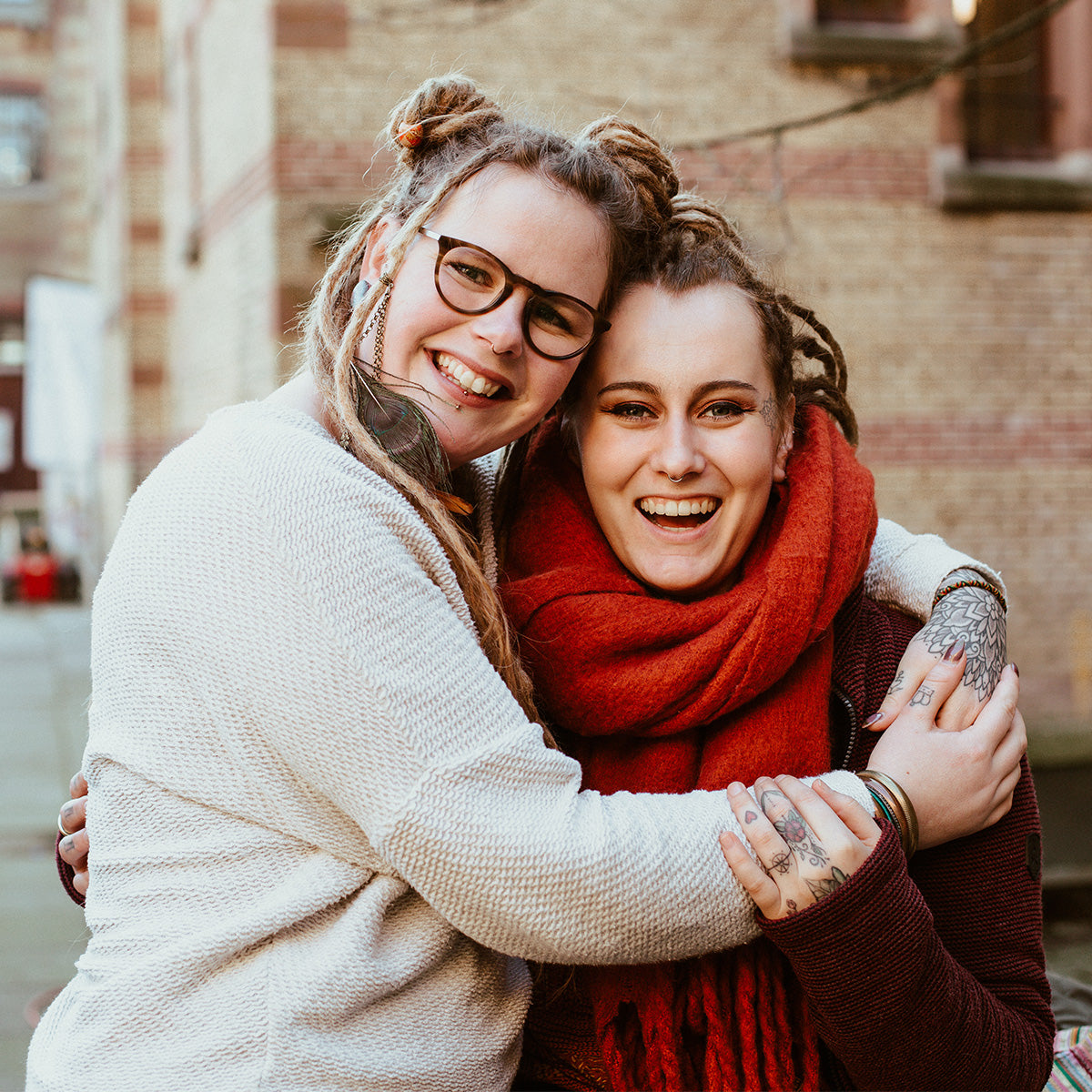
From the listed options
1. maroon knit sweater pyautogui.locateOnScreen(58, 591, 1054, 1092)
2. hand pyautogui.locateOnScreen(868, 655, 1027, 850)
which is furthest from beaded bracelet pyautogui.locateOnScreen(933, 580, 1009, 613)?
hand pyautogui.locateOnScreen(868, 655, 1027, 850)

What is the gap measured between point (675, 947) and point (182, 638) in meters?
0.82

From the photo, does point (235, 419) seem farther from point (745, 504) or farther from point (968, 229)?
point (968, 229)

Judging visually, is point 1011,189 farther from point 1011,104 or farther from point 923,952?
point 923,952

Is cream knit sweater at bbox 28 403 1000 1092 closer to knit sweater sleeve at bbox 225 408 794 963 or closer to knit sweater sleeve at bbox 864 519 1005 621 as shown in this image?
knit sweater sleeve at bbox 225 408 794 963

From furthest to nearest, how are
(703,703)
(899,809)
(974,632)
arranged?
(974,632) → (703,703) → (899,809)

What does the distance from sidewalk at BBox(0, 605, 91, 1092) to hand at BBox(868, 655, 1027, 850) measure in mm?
1628

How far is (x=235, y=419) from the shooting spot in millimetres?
1735

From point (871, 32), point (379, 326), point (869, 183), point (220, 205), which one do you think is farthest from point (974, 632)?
point (220, 205)

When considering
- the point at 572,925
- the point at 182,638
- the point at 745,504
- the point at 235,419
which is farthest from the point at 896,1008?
the point at 235,419

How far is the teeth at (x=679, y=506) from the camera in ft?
7.23

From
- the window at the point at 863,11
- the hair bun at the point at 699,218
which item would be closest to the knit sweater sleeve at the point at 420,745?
the hair bun at the point at 699,218

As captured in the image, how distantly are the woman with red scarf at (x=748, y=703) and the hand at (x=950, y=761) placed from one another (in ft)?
0.06

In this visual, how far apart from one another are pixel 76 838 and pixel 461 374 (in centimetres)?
114

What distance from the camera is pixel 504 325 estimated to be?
6.45ft
